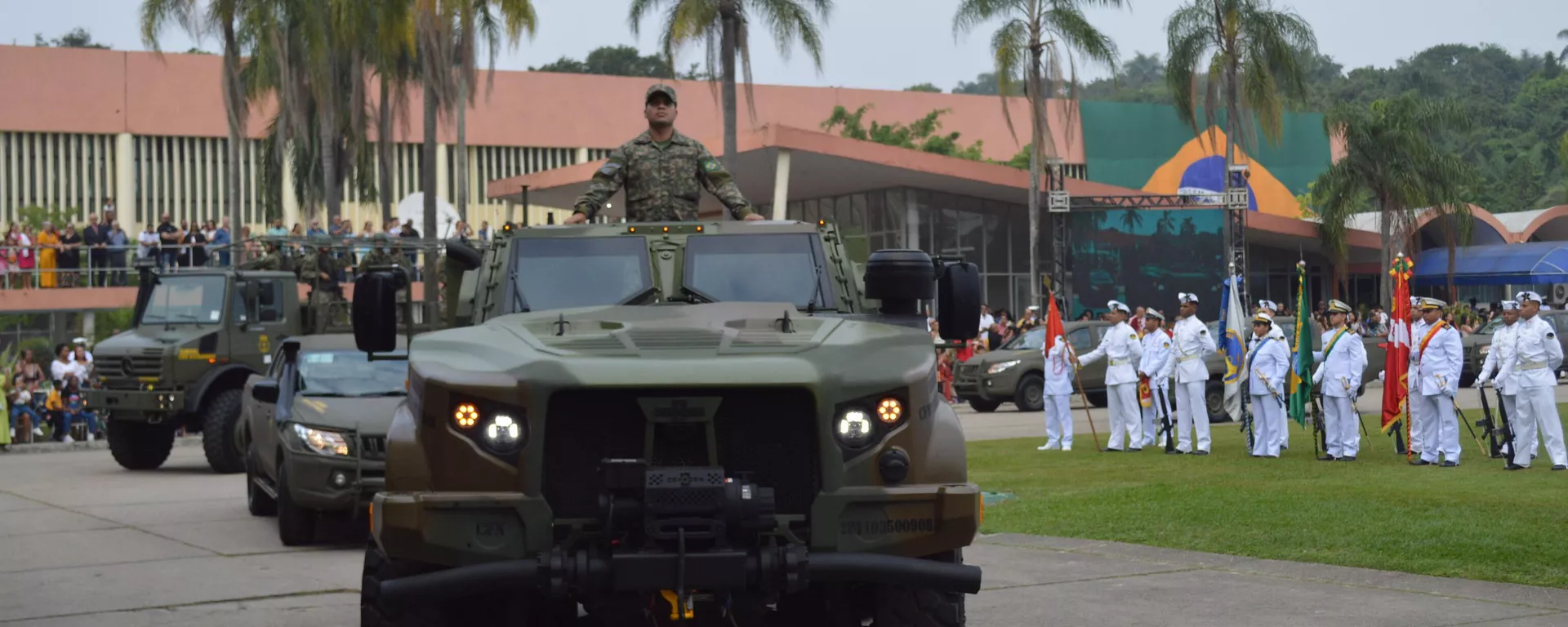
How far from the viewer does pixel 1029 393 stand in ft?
101

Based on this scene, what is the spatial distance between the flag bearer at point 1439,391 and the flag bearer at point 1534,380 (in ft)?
2.27

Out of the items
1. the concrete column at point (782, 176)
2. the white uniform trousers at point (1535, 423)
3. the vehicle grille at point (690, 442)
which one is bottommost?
the white uniform trousers at point (1535, 423)

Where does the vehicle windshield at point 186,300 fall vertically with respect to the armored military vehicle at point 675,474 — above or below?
above

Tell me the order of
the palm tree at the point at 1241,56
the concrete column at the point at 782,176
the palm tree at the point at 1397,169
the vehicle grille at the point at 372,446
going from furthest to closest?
the palm tree at the point at 1397,169 → the palm tree at the point at 1241,56 → the concrete column at the point at 782,176 → the vehicle grille at the point at 372,446

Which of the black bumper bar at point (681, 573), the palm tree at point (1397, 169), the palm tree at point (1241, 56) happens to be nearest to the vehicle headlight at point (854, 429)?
the black bumper bar at point (681, 573)

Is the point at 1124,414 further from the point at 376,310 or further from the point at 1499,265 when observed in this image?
the point at 1499,265

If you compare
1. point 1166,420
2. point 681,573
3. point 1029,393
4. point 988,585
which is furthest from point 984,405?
point 681,573

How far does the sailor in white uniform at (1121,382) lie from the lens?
2233cm

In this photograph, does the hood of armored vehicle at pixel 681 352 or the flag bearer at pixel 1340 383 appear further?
the flag bearer at pixel 1340 383

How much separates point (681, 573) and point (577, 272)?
2.59 m

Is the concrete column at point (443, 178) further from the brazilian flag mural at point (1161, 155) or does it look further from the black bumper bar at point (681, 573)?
the black bumper bar at point (681, 573)

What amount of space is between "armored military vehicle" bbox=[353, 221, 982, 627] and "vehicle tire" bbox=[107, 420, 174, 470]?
1629cm

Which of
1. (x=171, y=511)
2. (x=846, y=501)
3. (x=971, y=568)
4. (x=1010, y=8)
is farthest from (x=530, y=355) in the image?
(x=1010, y=8)

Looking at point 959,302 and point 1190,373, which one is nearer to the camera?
point 959,302
